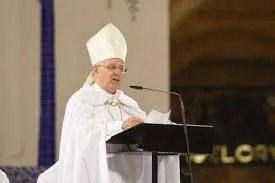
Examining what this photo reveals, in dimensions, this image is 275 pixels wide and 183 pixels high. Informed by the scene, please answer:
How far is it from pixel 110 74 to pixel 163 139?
642 mm

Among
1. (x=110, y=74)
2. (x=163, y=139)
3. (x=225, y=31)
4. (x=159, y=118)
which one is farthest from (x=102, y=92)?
(x=225, y=31)

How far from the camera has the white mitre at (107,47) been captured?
14.6ft

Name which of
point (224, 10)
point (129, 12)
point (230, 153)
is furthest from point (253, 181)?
point (129, 12)

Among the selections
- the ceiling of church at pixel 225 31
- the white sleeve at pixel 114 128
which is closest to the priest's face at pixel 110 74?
the white sleeve at pixel 114 128

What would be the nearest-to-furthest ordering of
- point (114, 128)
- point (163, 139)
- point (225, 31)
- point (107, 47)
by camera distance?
1. point (163, 139)
2. point (114, 128)
3. point (107, 47)
4. point (225, 31)

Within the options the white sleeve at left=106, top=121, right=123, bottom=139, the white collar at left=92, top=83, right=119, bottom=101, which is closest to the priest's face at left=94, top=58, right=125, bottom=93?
the white collar at left=92, top=83, right=119, bottom=101

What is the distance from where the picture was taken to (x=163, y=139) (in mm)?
3826

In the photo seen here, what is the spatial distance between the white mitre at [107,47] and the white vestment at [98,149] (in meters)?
0.17

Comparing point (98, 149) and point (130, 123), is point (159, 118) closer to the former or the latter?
point (130, 123)

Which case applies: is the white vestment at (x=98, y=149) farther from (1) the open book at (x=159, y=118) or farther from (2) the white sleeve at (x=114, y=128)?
(1) the open book at (x=159, y=118)

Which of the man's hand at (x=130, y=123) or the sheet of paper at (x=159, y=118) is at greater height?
the sheet of paper at (x=159, y=118)

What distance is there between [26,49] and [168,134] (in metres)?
3.51

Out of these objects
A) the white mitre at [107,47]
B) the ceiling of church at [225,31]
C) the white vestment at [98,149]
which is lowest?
the white vestment at [98,149]

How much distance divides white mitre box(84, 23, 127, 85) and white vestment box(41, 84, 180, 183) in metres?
0.17
